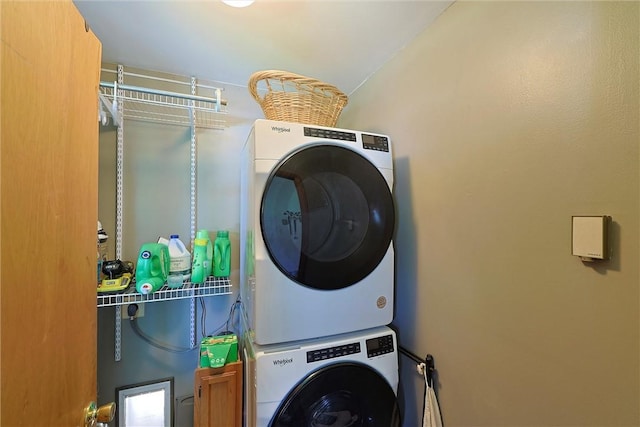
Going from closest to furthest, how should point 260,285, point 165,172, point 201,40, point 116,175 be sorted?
point 260,285, point 201,40, point 116,175, point 165,172

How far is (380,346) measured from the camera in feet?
3.63

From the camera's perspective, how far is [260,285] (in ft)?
3.16

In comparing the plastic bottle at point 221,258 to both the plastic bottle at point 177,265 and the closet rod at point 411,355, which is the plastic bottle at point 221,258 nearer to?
the plastic bottle at point 177,265

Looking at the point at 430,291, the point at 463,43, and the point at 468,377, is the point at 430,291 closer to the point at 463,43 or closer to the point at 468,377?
the point at 468,377

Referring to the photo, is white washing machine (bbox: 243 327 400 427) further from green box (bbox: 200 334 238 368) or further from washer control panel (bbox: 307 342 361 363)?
green box (bbox: 200 334 238 368)

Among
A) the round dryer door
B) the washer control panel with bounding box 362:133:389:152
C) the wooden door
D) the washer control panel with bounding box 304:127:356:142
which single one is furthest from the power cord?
the washer control panel with bounding box 362:133:389:152

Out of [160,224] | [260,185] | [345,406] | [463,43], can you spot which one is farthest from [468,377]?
[160,224]

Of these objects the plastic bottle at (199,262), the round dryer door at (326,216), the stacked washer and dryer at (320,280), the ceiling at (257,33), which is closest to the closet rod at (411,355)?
the stacked washer and dryer at (320,280)

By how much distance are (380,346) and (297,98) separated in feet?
3.77

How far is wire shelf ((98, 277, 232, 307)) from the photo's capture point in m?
1.21

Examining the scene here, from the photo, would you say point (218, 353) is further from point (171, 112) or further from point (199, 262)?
point (171, 112)

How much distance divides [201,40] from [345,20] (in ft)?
2.41

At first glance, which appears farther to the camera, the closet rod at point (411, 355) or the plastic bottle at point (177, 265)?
the plastic bottle at point (177, 265)

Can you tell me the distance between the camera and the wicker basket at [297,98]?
111 centimetres
